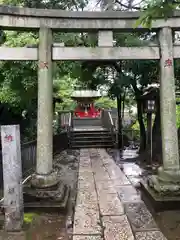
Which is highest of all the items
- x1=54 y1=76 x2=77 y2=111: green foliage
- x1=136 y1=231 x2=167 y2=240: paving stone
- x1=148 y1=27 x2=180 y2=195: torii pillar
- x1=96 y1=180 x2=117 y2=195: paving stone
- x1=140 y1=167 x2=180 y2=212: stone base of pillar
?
x1=54 y1=76 x2=77 y2=111: green foliage

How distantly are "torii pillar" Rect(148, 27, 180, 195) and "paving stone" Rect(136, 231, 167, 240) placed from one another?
4.49 ft

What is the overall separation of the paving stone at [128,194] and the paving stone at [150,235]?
1.70 m

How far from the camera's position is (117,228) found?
14.0 feet

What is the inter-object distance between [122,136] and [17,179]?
12.2 meters

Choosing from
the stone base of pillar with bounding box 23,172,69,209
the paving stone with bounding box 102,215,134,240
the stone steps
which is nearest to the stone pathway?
the paving stone with bounding box 102,215,134,240

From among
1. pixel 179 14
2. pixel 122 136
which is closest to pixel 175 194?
pixel 179 14

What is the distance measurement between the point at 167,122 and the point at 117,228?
2564 mm

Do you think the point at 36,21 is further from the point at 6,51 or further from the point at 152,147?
the point at 152,147

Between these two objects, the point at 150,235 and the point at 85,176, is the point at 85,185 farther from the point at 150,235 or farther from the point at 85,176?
the point at 150,235

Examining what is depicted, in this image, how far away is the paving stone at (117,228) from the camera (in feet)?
13.0

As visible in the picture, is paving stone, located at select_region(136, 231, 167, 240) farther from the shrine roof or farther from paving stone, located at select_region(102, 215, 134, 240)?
the shrine roof

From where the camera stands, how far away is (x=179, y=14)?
5672 mm

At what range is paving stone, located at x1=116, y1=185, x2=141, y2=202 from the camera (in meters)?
5.88

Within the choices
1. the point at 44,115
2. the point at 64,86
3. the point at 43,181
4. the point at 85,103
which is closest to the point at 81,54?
the point at 44,115
